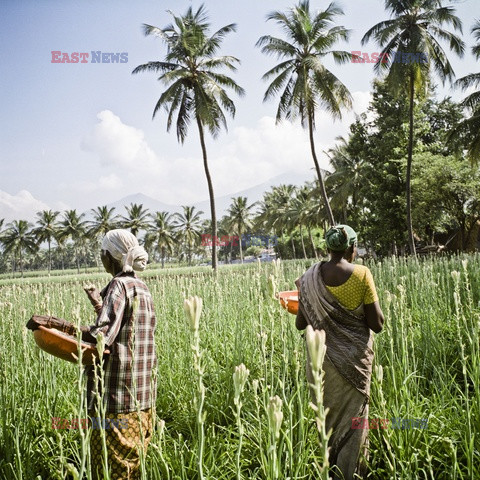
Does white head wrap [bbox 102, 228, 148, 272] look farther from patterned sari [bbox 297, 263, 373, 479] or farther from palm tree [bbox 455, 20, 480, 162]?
palm tree [bbox 455, 20, 480, 162]

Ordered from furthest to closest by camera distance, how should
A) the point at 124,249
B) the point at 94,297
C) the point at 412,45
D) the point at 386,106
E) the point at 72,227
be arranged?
the point at 72,227, the point at 386,106, the point at 412,45, the point at 94,297, the point at 124,249

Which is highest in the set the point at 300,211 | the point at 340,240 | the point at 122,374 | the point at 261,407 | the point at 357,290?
the point at 300,211

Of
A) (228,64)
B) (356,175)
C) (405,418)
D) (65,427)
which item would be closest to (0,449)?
(65,427)

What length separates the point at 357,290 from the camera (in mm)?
1991

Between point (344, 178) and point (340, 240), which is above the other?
point (344, 178)

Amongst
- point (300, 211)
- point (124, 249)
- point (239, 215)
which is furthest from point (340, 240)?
point (239, 215)

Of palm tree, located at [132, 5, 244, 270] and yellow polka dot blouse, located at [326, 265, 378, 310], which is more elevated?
palm tree, located at [132, 5, 244, 270]

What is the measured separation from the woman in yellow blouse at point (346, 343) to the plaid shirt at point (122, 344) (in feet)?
2.77

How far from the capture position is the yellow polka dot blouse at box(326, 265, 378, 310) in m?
1.99

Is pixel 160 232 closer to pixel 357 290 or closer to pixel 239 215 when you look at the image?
pixel 239 215

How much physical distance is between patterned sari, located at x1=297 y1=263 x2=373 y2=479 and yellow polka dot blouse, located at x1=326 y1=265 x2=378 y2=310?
0.04 meters

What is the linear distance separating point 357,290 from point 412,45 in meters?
16.3

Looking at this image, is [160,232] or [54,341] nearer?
[54,341]

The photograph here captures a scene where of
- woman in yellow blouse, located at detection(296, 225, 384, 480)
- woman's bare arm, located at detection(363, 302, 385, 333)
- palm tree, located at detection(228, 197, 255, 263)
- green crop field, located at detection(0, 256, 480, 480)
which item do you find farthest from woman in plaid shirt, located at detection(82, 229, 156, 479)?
palm tree, located at detection(228, 197, 255, 263)
